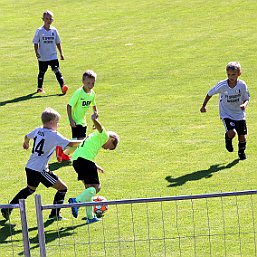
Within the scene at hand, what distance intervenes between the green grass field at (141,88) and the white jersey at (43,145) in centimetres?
82

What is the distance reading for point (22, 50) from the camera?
27.9 metres

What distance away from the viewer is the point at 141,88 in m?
21.1

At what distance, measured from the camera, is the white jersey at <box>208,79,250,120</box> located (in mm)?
14516

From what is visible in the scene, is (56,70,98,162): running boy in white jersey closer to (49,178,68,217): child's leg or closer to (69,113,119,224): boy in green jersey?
(69,113,119,224): boy in green jersey

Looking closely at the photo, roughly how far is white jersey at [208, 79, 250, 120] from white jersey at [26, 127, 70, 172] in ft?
13.1

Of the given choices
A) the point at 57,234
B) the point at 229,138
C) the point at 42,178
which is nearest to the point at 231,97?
the point at 229,138

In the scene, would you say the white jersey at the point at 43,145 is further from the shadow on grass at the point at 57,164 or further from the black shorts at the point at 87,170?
the shadow on grass at the point at 57,164

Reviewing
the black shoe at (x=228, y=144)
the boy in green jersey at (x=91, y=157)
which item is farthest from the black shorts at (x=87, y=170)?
the black shoe at (x=228, y=144)

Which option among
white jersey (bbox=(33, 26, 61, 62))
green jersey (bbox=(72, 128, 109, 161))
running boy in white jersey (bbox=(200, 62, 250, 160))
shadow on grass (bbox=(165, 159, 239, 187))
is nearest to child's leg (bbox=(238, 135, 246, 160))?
running boy in white jersey (bbox=(200, 62, 250, 160))

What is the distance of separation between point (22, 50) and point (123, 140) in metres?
12.3

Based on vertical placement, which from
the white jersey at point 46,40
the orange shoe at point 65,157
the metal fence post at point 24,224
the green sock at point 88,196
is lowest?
the orange shoe at point 65,157

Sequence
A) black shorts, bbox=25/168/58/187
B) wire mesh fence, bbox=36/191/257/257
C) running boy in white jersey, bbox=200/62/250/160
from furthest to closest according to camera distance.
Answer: running boy in white jersey, bbox=200/62/250/160 < black shorts, bbox=25/168/58/187 < wire mesh fence, bbox=36/191/257/257

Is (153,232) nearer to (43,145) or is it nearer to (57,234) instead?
(57,234)

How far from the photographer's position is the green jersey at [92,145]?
1159cm
